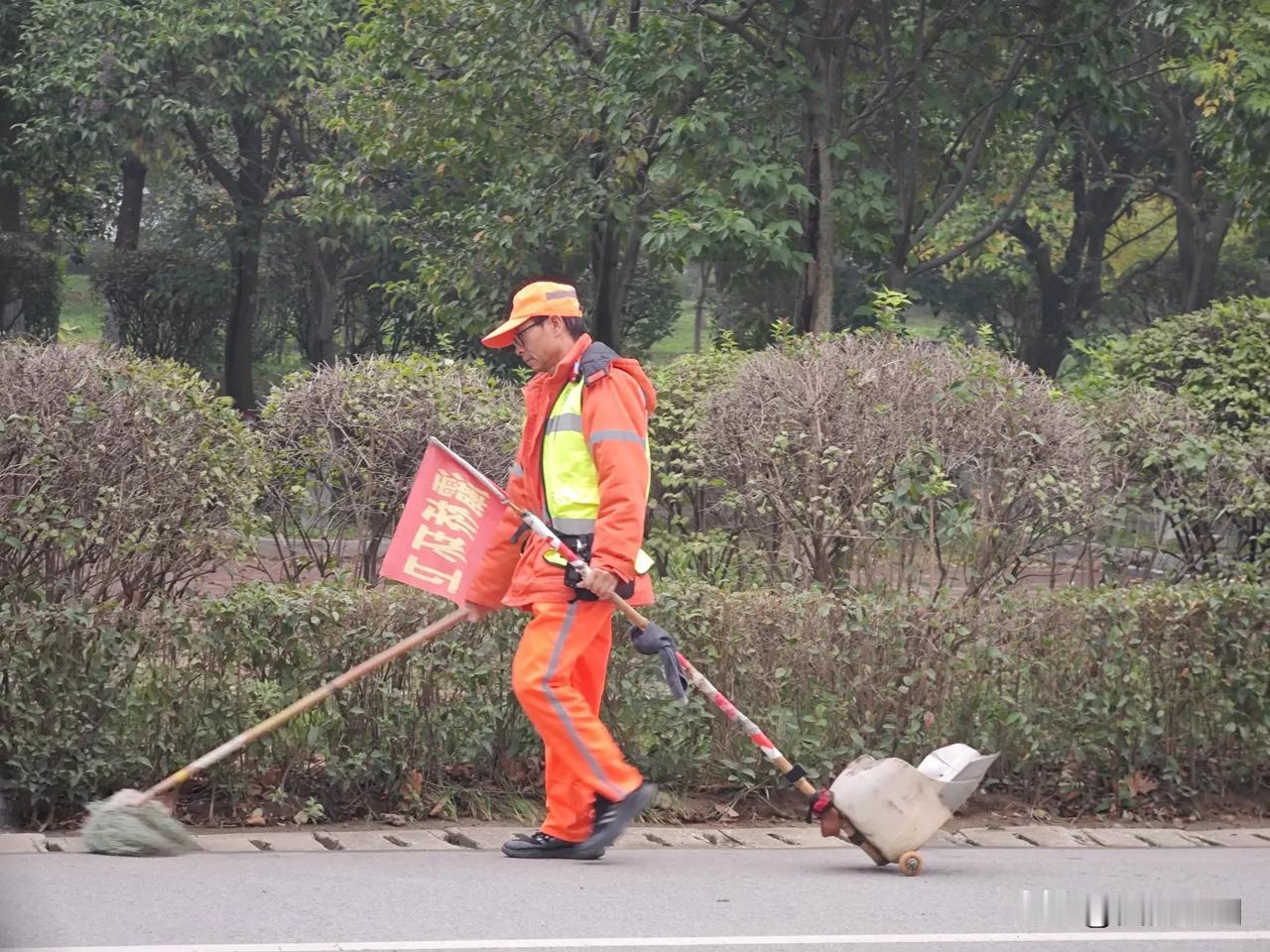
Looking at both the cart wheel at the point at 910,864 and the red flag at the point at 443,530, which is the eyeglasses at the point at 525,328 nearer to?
the red flag at the point at 443,530

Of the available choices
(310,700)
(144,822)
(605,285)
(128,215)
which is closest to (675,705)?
(310,700)

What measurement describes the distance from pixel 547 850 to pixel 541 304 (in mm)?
1811

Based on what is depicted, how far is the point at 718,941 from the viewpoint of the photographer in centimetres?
482

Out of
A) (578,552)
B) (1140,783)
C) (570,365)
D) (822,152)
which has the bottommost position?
(1140,783)

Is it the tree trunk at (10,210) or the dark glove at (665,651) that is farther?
the tree trunk at (10,210)

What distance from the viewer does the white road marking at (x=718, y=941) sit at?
179 inches

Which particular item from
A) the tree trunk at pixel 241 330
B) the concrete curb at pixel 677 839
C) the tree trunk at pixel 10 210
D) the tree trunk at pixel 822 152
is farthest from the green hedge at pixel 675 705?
the tree trunk at pixel 10 210

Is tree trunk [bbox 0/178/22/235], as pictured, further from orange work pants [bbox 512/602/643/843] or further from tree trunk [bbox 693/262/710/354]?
orange work pants [bbox 512/602/643/843]

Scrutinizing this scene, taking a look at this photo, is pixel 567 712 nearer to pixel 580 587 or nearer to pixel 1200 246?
pixel 580 587

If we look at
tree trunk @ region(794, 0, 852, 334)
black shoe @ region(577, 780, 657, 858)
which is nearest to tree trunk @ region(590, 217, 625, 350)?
tree trunk @ region(794, 0, 852, 334)

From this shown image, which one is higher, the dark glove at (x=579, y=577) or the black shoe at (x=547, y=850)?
the dark glove at (x=579, y=577)

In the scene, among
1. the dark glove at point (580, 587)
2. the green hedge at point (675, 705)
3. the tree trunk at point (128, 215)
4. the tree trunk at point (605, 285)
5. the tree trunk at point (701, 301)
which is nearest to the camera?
the dark glove at point (580, 587)

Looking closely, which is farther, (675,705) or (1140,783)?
(1140,783)

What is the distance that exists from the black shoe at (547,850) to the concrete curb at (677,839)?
24 centimetres
